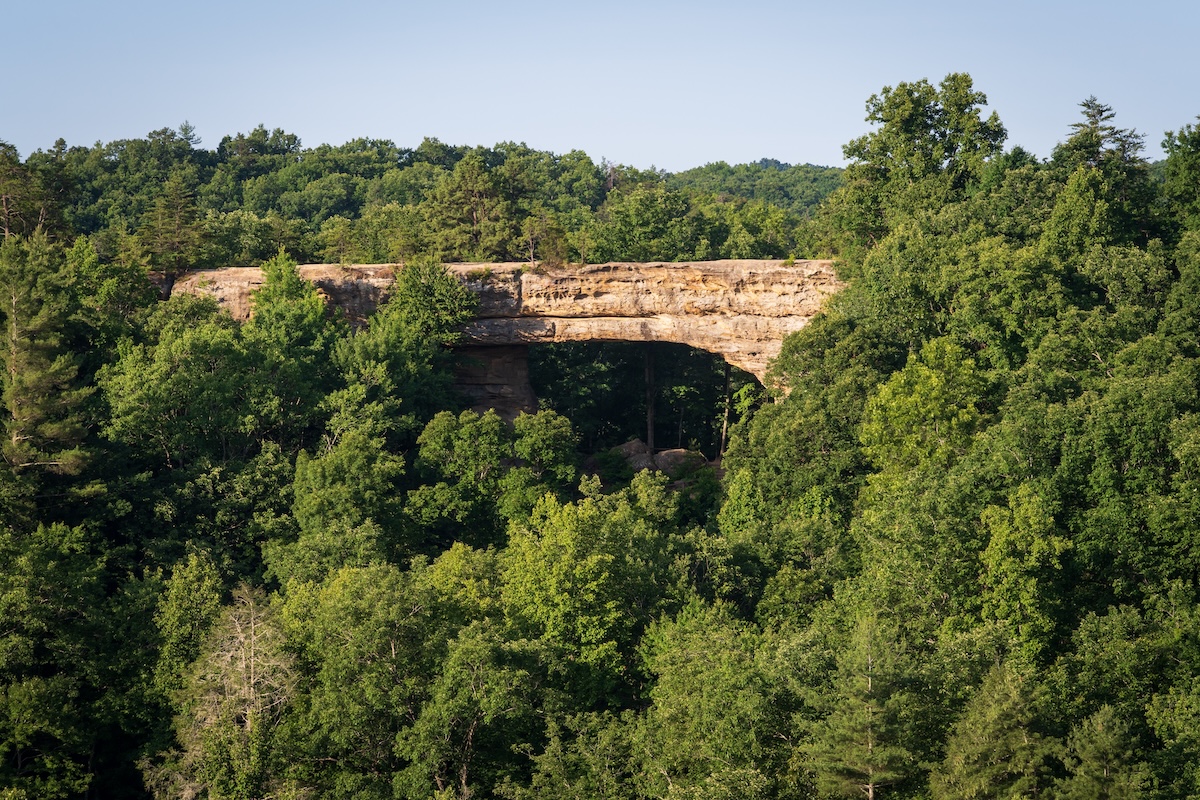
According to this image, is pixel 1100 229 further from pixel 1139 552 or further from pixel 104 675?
pixel 104 675

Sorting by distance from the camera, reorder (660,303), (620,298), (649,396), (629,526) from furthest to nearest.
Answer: (649,396), (620,298), (660,303), (629,526)

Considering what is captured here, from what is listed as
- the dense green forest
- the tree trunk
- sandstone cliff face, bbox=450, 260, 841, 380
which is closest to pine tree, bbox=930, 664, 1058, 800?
the dense green forest

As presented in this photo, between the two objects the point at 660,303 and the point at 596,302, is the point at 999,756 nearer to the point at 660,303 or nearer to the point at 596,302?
the point at 660,303

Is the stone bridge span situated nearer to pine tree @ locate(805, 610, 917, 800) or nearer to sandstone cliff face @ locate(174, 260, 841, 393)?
sandstone cliff face @ locate(174, 260, 841, 393)

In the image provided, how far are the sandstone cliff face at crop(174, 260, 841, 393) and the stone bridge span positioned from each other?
0.12 feet

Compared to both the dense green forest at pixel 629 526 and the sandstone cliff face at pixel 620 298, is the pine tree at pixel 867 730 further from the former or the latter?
the sandstone cliff face at pixel 620 298

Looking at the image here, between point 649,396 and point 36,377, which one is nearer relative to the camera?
point 36,377

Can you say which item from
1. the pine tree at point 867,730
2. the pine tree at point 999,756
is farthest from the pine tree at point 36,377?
the pine tree at point 999,756

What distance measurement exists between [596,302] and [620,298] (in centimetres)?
99

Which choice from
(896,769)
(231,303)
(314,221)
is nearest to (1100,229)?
(896,769)

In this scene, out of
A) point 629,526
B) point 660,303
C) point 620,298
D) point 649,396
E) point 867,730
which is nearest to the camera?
point 867,730

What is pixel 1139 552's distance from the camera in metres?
32.8

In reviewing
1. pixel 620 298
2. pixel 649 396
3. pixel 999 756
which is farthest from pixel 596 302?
pixel 999 756

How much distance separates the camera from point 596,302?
53094 mm
